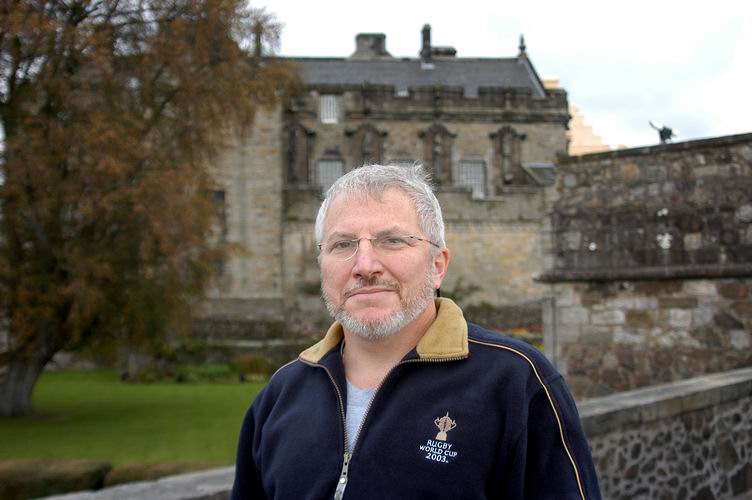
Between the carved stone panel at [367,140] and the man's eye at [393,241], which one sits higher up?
the carved stone panel at [367,140]

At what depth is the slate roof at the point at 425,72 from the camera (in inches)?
1543

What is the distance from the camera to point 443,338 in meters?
2.21

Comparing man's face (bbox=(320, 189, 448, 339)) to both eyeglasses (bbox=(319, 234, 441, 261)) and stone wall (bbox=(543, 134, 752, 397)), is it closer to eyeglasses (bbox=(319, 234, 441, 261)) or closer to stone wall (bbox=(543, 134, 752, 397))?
eyeglasses (bbox=(319, 234, 441, 261))

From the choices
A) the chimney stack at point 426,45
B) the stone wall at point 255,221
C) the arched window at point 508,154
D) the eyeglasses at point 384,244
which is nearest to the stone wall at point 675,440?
the eyeglasses at point 384,244

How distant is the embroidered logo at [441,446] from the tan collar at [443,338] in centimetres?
18

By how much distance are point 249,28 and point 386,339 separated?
16313 millimetres

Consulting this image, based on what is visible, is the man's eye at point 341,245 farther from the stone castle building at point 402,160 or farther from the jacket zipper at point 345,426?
the stone castle building at point 402,160

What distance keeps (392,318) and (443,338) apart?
152 mm

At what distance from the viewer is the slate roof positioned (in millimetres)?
39188

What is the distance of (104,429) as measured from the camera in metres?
14.3

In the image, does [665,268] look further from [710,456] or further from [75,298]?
[75,298]

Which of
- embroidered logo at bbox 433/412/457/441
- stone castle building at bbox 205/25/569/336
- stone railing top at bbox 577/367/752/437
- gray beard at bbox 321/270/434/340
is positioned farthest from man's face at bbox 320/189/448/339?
stone castle building at bbox 205/25/569/336

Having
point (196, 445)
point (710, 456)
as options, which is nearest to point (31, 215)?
point (196, 445)

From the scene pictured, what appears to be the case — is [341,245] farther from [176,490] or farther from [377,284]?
[176,490]
